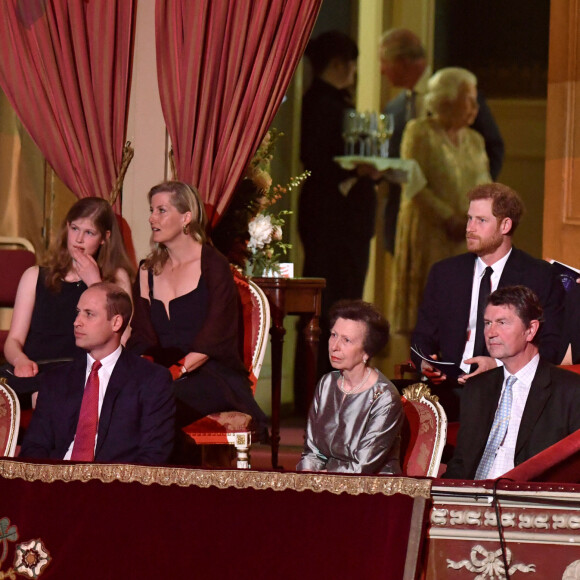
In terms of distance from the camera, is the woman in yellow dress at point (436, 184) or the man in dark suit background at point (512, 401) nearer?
the man in dark suit background at point (512, 401)

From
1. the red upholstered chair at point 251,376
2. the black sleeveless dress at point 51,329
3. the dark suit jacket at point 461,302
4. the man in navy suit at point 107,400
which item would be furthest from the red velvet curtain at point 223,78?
the man in navy suit at point 107,400

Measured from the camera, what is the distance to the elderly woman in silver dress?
3234mm

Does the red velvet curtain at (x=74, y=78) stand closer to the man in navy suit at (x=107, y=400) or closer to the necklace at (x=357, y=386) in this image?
the man in navy suit at (x=107, y=400)

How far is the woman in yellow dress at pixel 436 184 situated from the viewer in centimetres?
733

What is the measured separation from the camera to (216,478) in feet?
8.27

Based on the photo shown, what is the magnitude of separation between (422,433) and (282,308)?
2.26 m

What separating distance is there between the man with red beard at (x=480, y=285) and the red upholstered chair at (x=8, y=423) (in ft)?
5.12

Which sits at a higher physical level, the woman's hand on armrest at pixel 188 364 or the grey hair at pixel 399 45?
the grey hair at pixel 399 45

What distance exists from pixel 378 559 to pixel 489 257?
196 centimetres

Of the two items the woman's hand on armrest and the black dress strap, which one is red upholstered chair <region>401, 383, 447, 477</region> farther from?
the black dress strap

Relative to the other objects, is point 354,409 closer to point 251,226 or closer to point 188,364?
point 188,364

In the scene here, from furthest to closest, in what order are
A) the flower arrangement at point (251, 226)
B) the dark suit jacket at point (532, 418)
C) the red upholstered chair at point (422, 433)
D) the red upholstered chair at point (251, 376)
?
the flower arrangement at point (251, 226) < the red upholstered chair at point (251, 376) < the red upholstered chair at point (422, 433) < the dark suit jacket at point (532, 418)

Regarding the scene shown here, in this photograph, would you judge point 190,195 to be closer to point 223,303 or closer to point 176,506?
point 223,303

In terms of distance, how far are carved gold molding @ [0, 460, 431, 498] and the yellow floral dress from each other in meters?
4.90
